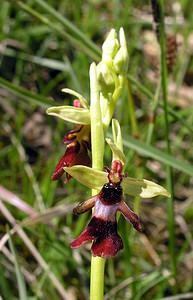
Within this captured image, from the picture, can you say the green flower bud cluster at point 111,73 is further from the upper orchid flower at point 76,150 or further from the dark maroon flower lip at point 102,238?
the dark maroon flower lip at point 102,238

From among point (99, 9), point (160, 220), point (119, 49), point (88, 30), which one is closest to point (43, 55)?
point (88, 30)

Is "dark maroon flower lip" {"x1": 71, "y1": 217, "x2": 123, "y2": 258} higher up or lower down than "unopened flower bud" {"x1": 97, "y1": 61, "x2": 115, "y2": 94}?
lower down

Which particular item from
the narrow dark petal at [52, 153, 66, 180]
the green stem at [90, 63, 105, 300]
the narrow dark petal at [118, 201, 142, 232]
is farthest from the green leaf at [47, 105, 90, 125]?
the narrow dark petal at [118, 201, 142, 232]

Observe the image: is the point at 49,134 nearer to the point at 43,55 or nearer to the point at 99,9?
the point at 43,55

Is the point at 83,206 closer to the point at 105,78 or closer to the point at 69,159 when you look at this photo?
the point at 69,159

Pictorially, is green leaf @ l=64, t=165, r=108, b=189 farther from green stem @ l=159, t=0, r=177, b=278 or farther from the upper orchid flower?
green stem @ l=159, t=0, r=177, b=278

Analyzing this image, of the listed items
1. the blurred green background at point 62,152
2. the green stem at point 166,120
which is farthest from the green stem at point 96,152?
the green stem at point 166,120

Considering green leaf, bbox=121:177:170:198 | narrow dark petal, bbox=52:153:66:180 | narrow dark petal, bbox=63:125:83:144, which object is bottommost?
narrow dark petal, bbox=52:153:66:180
